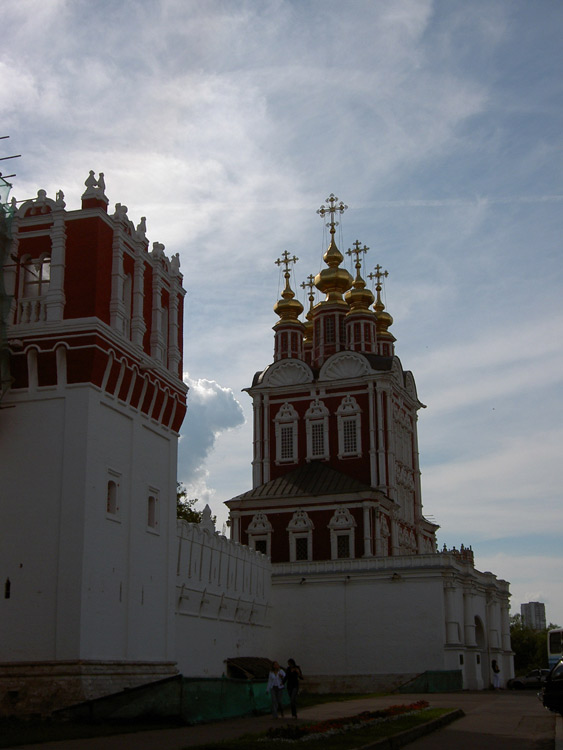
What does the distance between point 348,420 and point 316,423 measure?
6.19 feet

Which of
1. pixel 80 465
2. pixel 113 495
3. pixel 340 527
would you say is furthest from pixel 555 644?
pixel 80 465

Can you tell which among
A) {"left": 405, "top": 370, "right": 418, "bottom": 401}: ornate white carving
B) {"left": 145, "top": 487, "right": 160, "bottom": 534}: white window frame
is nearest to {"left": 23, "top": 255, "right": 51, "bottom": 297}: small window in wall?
{"left": 145, "top": 487, "right": 160, "bottom": 534}: white window frame

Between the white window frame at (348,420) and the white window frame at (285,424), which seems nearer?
the white window frame at (348,420)

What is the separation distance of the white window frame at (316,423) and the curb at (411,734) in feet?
94.4

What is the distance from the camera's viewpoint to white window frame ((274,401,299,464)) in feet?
172

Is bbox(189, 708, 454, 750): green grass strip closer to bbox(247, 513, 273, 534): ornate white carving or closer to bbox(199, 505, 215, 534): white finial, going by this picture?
bbox(199, 505, 215, 534): white finial

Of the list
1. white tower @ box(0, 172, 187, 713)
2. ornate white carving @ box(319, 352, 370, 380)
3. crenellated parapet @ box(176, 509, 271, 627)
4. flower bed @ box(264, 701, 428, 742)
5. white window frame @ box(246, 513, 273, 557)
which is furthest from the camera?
ornate white carving @ box(319, 352, 370, 380)

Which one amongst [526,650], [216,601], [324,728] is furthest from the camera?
[526,650]

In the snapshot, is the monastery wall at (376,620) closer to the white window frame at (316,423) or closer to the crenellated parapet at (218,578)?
the crenellated parapet at (218,578)

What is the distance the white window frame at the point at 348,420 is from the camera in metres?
50.8

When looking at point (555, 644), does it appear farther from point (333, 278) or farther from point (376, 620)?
point (333, 278)

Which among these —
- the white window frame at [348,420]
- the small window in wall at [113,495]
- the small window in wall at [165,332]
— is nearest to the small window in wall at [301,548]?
the white window frame at [348,420]

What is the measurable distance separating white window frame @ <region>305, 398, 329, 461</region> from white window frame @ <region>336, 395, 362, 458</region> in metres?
0.81

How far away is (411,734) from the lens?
698 inches
